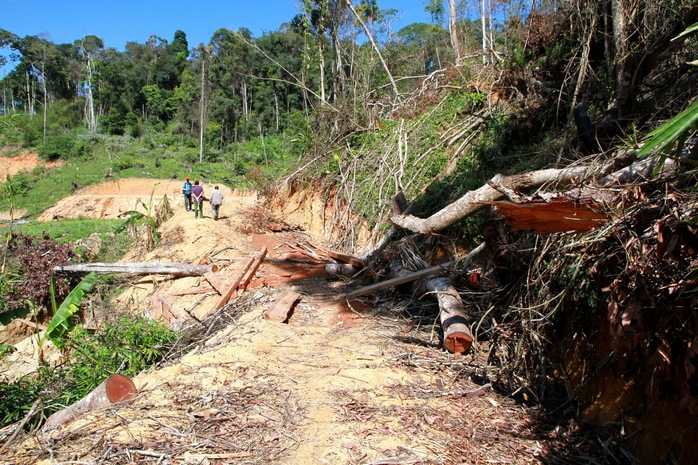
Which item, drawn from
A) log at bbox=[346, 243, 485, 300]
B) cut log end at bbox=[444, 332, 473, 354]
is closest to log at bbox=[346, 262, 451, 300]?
log at bbox=[346, 243, 485, 300]

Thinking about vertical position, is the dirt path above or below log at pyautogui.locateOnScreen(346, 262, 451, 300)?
below

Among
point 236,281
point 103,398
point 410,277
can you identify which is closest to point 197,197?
point 236,281

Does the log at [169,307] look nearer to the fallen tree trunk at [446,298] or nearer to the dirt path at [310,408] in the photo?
the dirt path at [310,408]

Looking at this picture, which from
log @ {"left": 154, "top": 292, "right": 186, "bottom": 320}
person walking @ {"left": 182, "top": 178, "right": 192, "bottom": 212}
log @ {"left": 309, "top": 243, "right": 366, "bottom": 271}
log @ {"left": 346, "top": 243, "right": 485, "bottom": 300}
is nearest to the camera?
log @ {"left": 346, "top": 243, "right": 485, "bottom": 300}

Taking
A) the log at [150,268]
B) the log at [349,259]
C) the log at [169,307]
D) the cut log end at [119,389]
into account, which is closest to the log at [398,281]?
the log at [349,259]

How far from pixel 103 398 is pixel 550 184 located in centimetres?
454

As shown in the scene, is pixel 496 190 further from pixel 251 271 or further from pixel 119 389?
pixel 251 271

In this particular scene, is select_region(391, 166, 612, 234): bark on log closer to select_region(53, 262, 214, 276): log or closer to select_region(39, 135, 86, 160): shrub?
select_region(53, 262, 214, 276): log

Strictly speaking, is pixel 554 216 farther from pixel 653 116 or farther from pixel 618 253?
pixel 653 116

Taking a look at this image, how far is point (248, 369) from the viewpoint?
15.7 feet

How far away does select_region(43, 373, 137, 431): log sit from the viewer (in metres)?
4.15

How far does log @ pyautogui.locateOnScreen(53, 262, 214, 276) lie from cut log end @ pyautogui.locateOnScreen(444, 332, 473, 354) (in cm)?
659

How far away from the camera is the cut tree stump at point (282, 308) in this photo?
21.5ft

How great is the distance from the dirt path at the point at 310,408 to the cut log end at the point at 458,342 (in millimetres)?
95
